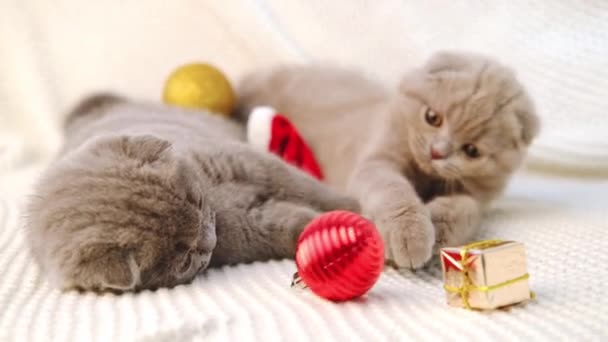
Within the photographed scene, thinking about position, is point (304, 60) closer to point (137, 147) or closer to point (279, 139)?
point (279, 139)

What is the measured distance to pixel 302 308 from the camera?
0.91 meters

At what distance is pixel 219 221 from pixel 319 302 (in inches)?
11.6

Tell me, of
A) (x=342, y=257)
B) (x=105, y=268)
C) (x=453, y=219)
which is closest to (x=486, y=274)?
(x=342, y=257)

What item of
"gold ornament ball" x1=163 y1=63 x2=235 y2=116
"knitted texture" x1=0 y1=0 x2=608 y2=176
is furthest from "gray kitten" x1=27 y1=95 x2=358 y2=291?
"knitted texture" x1=0 y1=0 x2=608 y2=176

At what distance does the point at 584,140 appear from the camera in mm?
1760

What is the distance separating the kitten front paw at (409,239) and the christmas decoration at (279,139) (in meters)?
0.57

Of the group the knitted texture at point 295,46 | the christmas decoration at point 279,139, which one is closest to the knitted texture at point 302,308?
the christmas decoration at point 279,139

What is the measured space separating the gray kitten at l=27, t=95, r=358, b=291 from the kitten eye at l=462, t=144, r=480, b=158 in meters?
0.26

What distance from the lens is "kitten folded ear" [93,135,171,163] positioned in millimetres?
1060

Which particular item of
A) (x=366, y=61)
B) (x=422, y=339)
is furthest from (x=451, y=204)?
(x=366, y=61)

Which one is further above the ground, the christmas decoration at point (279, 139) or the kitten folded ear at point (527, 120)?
the kitten folded ear at point (527, 120)

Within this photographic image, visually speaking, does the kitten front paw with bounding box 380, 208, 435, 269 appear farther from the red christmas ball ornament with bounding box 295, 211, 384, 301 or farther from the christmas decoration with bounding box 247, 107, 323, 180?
the christmas decoration with bounding box 247, 107, 323, 180

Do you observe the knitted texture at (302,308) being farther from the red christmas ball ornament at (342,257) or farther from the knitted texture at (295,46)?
the knitted texture at (295,46)

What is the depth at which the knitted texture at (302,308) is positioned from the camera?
81 cm
